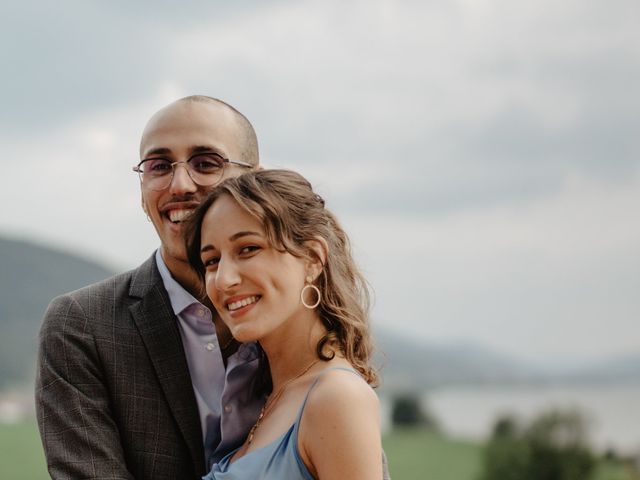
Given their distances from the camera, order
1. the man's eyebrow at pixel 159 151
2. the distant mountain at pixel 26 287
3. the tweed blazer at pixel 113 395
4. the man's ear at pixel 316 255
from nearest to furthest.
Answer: the man's ear at pixel 316 255 < the tweed blazer at pixel 113 395 < the man's eyebrow at pixel 159 151 < the distant mountain at pixel 26 287

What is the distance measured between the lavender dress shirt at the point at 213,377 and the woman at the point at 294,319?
242 mm

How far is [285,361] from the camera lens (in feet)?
13.7

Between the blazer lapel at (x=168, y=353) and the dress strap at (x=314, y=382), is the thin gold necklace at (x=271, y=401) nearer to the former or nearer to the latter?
the dress strap at (x=314, y=382)

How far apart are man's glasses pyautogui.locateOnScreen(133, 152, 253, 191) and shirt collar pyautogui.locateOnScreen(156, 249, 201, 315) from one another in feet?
1.52

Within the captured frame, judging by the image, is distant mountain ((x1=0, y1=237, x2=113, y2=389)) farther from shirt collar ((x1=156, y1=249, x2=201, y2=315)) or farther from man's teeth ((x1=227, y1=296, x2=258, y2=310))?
man's teeth ((x1=227, y1=296, x2=258, y2=310))

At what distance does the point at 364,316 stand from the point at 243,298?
26.6 inches

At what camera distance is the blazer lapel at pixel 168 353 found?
455 centimetres

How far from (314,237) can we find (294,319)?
0.39 metres

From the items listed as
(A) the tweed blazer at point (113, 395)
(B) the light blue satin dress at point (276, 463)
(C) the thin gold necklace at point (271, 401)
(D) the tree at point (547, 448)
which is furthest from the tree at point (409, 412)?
(B) the light blue satin dress at point (276, 463)

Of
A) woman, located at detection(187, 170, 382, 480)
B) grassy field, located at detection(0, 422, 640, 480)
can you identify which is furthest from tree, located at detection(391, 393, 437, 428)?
woman, located at detection(187, 170, 382, 480)

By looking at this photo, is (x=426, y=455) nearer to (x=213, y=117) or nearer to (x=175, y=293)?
(x=175, y=293)

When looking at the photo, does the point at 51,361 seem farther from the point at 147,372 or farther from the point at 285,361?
the point at 285,361

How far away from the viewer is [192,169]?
187 inches

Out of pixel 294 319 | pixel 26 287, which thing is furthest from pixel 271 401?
pixel 26 287
